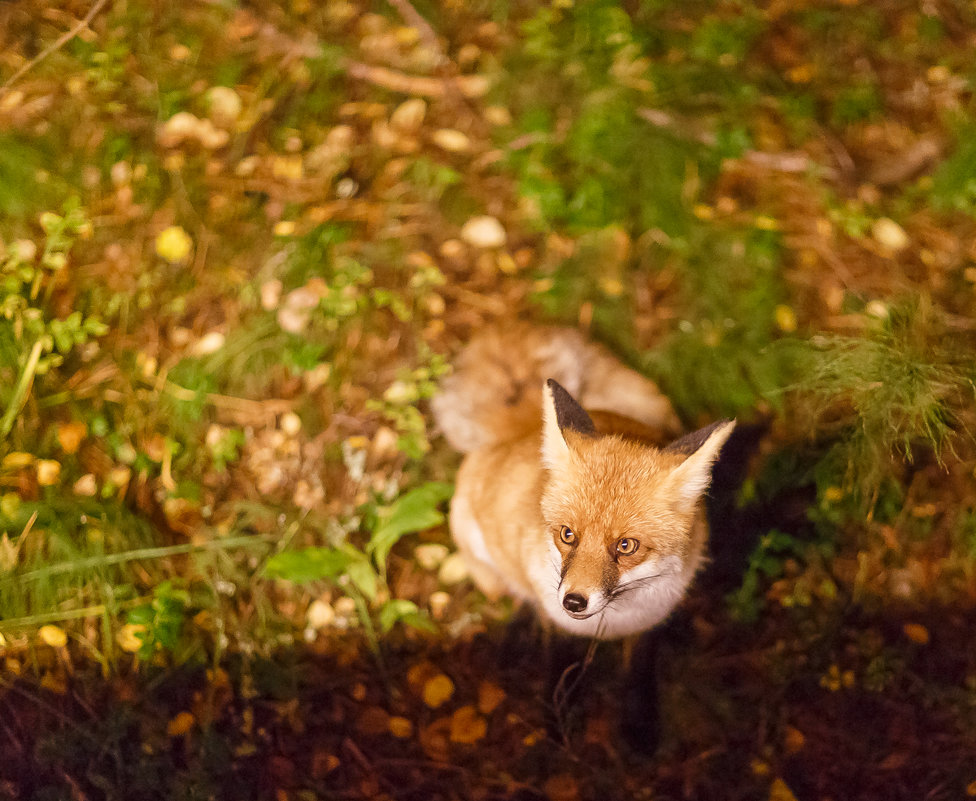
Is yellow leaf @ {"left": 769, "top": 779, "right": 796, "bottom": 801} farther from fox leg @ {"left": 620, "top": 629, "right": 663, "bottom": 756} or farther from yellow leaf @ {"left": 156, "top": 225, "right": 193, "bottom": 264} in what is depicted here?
yellow leaf @ {"left": 156, "top": 225, "right": 193, "bottom": 264}

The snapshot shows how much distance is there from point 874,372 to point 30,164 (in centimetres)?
486

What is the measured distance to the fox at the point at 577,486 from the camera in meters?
2.04

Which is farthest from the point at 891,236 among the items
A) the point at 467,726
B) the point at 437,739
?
the point at 437,739

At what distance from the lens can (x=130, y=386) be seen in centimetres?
337

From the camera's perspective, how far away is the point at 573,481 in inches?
83.5

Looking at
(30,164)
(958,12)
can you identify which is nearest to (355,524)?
(30,164)

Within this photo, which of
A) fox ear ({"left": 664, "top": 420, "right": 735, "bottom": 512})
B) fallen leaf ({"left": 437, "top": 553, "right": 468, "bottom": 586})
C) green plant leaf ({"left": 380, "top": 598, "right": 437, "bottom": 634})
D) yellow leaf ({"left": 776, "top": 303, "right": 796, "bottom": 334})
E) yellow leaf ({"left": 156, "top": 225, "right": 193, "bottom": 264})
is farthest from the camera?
yellow leaf ({"left": 156, "top": 225, "right": 193, "bottom": 264})

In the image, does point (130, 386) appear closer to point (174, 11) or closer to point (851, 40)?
point (174, 11)

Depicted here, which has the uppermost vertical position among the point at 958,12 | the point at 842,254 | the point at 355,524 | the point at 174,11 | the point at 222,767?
the point at 958,12

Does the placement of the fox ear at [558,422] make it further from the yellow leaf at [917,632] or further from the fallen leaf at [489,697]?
the yellow leaf at [917,632]

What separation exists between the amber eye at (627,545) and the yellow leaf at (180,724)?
2.33m

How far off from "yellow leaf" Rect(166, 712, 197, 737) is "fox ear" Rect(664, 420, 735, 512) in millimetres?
2600

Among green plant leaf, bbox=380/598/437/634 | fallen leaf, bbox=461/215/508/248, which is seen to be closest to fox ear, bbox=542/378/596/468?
green plant leaf, bbox=380/598/437/634

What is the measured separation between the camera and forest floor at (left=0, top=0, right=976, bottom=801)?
2781 millimetres
